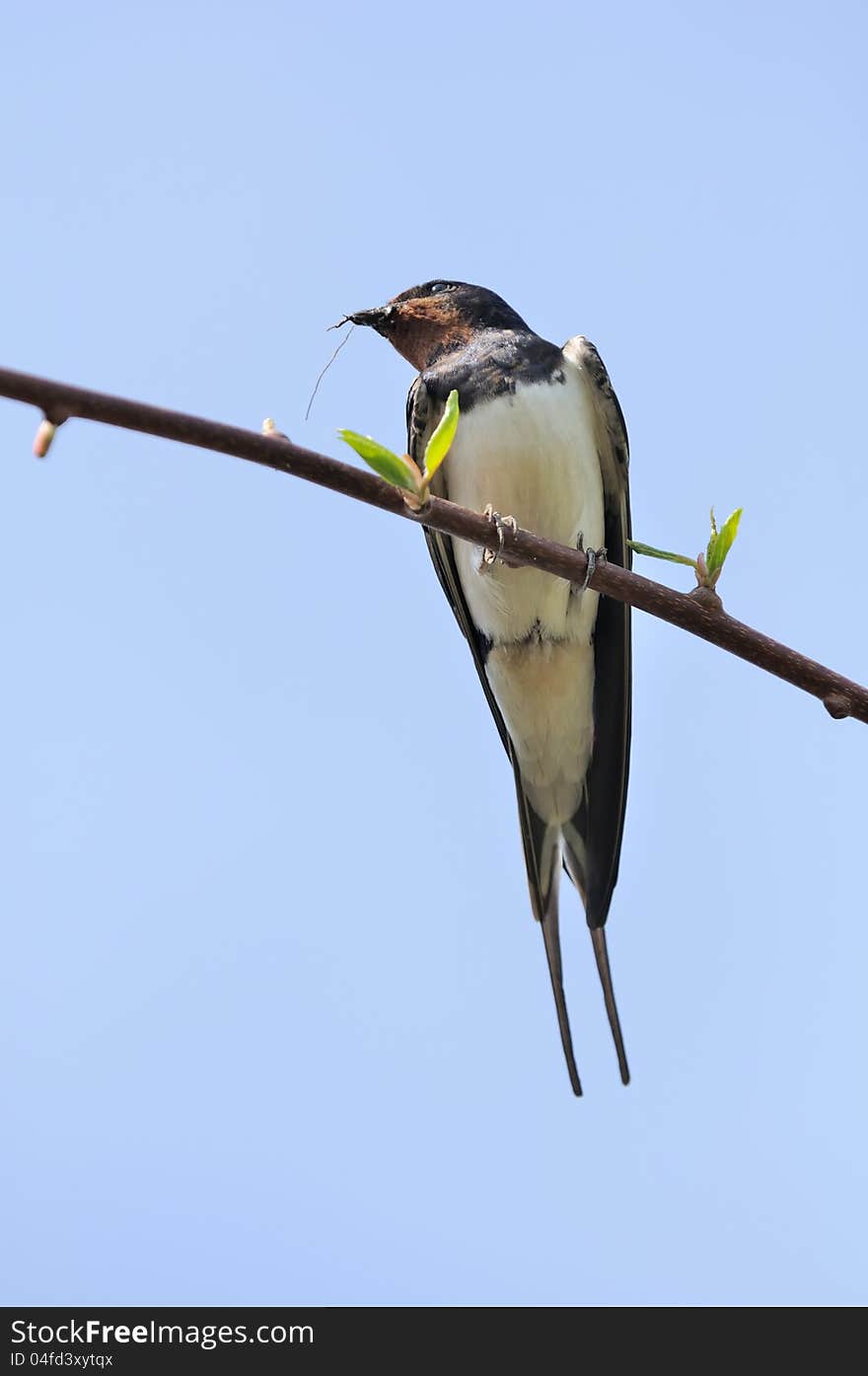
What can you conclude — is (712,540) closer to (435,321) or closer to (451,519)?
(451,519)

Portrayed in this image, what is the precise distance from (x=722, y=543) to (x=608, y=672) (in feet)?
8.69

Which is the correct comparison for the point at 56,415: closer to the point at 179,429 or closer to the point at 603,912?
the point at 179,429

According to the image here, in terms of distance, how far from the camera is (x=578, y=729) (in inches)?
213

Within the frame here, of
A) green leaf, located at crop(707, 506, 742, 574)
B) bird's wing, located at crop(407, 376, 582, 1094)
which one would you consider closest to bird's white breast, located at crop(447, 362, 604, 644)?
bird's wing, located at crop(407, 376, 582, 1094)

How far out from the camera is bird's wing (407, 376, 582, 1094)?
4.55 meters

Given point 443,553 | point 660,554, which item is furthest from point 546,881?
point 660,554

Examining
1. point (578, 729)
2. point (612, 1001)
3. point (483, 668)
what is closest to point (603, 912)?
point (612, 1001)

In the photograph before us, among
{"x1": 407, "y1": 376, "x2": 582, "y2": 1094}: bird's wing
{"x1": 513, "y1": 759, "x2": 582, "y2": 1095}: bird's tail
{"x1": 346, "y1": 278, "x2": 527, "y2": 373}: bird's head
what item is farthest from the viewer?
{"x1": 346, "y1": 278, "x2": 527, "y2": 373}: bird's head

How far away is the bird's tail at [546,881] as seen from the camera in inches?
168

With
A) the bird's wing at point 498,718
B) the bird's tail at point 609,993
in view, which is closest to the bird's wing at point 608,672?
the bird's wing at point 498,718

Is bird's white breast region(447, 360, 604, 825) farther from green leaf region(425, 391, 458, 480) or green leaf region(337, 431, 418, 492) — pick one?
green leaf region(337, 431, 418, 492)

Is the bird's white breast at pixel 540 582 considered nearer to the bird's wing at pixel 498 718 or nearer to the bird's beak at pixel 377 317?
the bird's wing at pixel 498 718

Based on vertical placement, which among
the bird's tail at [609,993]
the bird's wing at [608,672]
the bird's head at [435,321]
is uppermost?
the bird's head at [435,321]

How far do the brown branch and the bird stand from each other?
229cm
